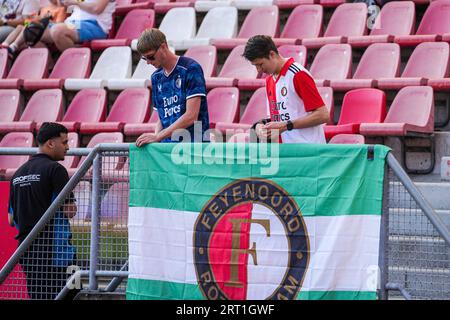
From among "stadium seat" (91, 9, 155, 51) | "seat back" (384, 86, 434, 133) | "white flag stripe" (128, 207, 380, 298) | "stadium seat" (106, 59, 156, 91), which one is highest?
"stadium seat" (91, 9, 155, 51)

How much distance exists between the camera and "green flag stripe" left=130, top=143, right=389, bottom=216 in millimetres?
5633

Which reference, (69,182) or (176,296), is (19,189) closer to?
(69,182)

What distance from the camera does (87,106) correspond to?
33.8ft

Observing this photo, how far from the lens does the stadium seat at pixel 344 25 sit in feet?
33.4

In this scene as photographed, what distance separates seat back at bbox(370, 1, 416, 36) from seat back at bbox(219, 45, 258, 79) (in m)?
1.36

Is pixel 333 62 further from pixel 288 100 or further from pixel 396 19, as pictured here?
pixel 288 100

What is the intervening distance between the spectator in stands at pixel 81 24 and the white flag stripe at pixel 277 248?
18.5 feet

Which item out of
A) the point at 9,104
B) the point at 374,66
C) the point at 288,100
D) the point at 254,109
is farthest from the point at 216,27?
the point at 288,100

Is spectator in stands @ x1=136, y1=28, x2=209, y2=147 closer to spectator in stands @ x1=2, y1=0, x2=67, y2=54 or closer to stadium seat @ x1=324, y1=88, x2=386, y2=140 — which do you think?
stadium seat @ x1=324, y1=88, x2=386, y2=140

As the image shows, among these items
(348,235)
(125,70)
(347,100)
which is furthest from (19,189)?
(125,70)

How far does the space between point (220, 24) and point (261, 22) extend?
1.79 ft

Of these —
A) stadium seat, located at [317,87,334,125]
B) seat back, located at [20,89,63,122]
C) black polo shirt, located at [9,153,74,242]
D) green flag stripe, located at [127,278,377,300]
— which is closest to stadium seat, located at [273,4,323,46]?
stadium seat, located at [317,87,334,125]

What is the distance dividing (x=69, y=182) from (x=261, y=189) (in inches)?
56.3
